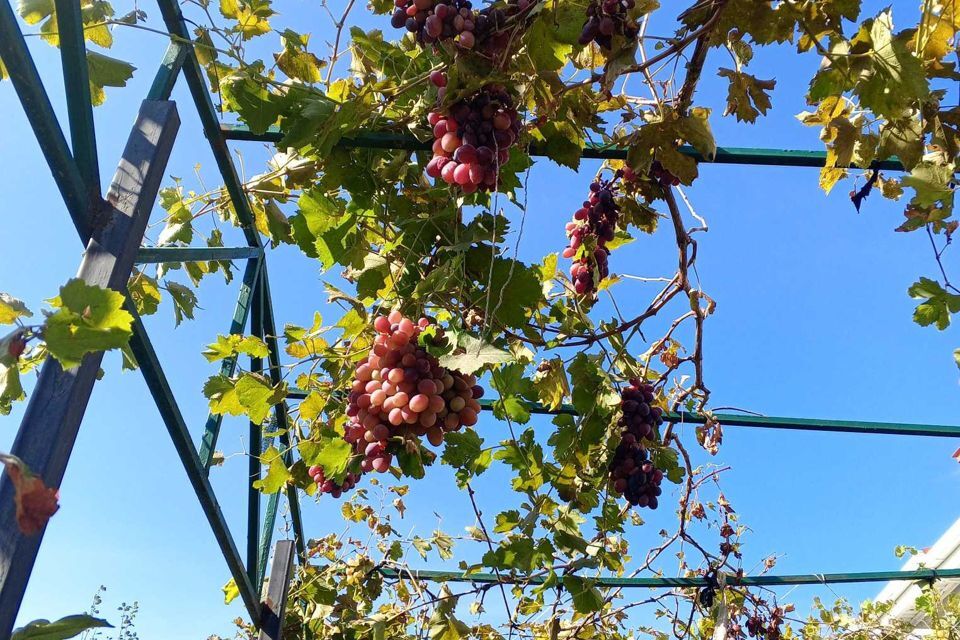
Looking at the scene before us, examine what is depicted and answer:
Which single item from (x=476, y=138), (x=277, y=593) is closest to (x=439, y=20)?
(x=476, y=138)

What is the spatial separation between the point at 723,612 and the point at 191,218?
2560mm

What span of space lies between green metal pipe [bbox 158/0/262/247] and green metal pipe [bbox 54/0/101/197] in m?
0.46

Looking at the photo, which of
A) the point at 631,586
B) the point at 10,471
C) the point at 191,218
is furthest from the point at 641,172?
the point at 631,586

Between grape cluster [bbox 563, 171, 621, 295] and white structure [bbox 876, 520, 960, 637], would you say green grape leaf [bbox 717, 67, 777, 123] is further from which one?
white structure [bbox 876, 520, 960, 637]

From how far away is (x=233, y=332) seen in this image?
8.95 feet

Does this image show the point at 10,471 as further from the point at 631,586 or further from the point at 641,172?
the point at 631,586

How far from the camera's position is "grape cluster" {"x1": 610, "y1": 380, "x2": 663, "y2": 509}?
8.34 ft

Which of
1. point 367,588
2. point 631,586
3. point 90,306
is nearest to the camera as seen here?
point 90,306

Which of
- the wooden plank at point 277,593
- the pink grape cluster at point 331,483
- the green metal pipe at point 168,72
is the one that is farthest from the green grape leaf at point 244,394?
the wooden plank at point 277,593

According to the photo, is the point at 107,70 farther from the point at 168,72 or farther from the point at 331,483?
the point at 331,483

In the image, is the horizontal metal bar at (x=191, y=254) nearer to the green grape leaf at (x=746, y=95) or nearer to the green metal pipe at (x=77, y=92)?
the green metal pipe at (x=77, y=92)

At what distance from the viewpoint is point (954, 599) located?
4.32m

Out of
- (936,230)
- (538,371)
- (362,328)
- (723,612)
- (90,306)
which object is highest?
(936,230)

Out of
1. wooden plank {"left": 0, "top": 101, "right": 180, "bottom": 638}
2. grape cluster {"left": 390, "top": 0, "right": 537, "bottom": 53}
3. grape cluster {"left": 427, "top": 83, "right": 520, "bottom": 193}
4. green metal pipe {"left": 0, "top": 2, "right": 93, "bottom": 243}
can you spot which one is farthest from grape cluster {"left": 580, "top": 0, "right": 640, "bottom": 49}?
green metal pipe {"left": 0, "top": 2, "right": 93, "bottom": 243}
